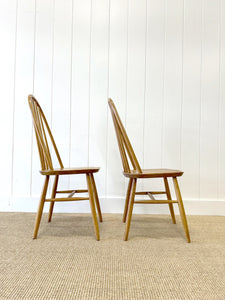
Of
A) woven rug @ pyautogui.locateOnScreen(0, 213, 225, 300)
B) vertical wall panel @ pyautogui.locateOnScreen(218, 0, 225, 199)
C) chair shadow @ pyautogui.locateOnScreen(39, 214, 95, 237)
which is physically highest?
vertical wall panel @ pyautogui.locateOnScreen(218, 0, 225, 199)

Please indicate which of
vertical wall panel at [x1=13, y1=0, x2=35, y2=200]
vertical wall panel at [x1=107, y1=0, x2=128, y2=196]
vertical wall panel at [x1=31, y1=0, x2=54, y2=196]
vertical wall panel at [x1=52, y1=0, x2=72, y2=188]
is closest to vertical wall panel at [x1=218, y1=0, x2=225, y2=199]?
vertical wall panel at [x1=107, y1=0, x2=128, y2=196]

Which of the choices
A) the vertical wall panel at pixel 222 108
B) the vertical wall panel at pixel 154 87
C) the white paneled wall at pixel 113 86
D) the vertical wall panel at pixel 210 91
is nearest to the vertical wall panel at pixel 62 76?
the white paneled wall at pixel 113 86

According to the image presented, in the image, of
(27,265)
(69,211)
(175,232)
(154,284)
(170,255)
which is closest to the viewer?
(154,284)

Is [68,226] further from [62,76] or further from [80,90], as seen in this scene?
[62,76]

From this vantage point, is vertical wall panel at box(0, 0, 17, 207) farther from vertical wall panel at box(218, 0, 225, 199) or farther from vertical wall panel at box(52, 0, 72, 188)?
vertical wall panel at box(218, 0, 225, 199)

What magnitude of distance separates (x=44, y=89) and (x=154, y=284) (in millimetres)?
1682

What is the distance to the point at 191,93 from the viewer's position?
2189mm

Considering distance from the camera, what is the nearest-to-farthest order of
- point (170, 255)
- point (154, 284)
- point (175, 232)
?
point (154, 284) < point (170, 255) < point (175, 232)

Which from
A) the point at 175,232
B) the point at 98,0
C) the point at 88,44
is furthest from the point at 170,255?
the point at 98,0

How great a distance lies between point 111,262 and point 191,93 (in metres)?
1.49

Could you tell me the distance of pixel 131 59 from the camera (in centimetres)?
220

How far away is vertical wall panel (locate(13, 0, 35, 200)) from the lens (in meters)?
2.20

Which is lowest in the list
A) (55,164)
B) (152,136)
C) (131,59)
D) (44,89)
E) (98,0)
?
(55,164)

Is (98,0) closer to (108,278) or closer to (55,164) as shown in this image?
(55,164)
